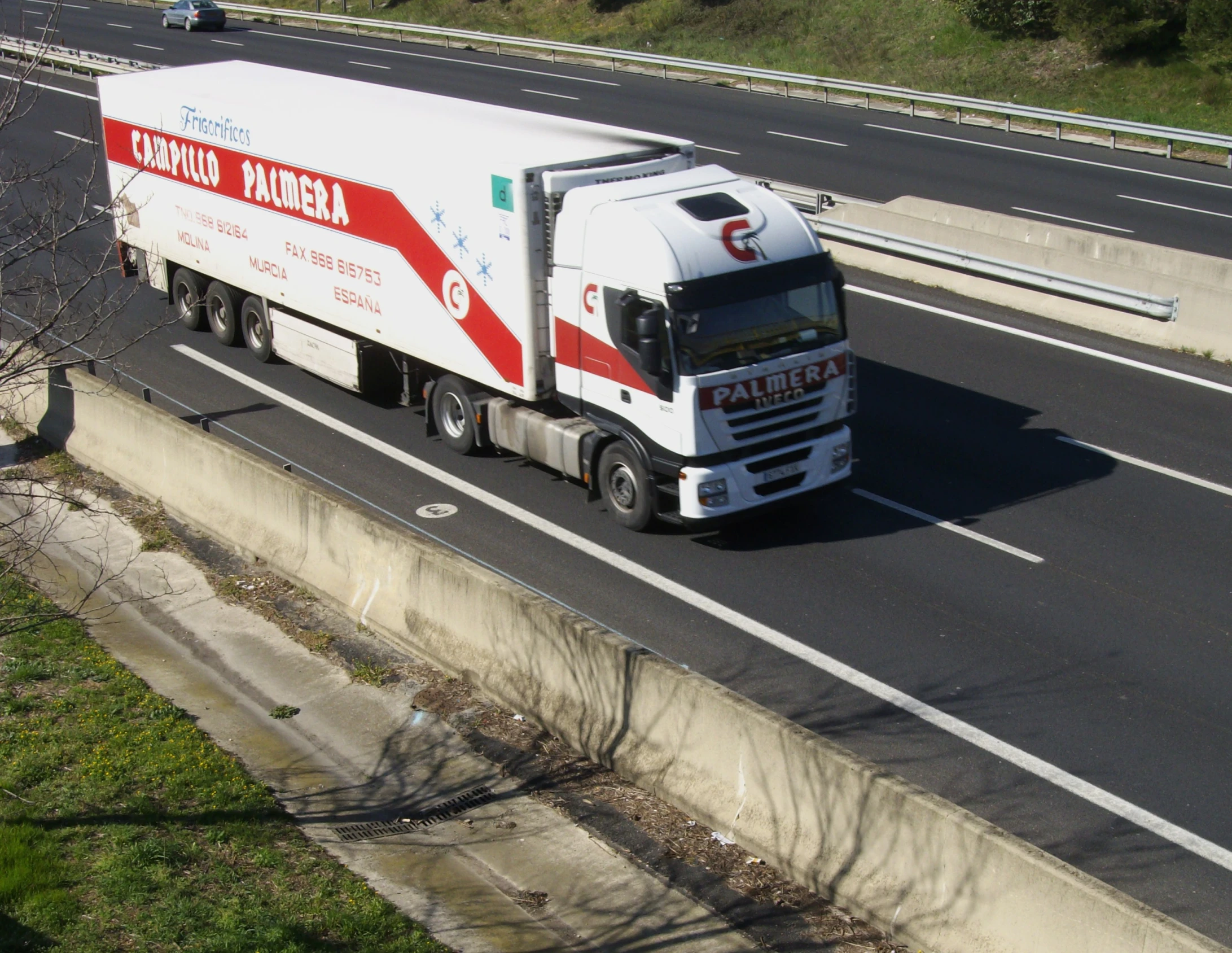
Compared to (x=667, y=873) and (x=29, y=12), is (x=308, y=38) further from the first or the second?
(x=667, y=873)

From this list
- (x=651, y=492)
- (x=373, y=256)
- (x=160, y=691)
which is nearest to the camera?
(x=160, y=691)

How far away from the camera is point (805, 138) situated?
30172 millimetres

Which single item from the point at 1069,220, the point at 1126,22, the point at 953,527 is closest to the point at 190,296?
the point at 953,527

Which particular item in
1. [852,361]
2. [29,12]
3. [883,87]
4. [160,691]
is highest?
[29,12]

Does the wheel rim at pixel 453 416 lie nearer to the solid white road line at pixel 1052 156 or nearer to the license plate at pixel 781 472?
the license plate at pixel 781 472

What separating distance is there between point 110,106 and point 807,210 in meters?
11.7

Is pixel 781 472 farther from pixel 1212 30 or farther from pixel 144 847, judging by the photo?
pixel 1212 30

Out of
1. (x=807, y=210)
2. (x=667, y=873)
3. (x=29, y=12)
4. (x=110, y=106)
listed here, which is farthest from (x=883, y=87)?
(x=29, y=12)

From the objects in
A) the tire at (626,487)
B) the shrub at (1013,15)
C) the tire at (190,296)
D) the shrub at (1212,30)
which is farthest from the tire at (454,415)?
the shrub at (1013,15)

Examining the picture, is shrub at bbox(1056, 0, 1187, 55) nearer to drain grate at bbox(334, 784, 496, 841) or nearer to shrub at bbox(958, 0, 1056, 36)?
shrub at bbox(958, 0, 1056, 36)

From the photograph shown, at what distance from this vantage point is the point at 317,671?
10.6 metres

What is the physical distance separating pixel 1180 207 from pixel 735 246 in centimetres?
1582

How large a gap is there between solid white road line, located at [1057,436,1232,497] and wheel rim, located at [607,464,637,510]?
536 cm

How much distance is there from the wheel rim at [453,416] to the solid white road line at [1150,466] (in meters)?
6.87
